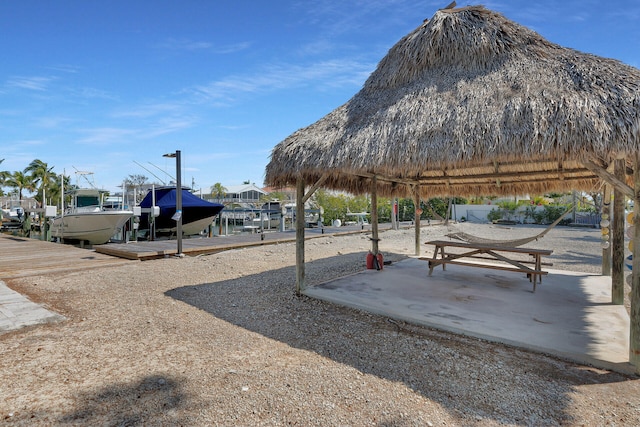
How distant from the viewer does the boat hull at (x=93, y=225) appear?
45.5 feet

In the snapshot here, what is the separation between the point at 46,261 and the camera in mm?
8727

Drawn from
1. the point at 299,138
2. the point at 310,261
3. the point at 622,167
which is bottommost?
the point at 310,261

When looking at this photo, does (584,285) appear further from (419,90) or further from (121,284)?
(121,284)

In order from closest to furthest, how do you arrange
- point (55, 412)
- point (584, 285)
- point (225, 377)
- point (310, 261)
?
1. point (55, 412)
2. point (225, 377)
3. point (584, 285)
4. point (310, 261)

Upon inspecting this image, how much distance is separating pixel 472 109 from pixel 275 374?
11.3ft

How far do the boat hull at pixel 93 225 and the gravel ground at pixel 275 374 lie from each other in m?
10.1

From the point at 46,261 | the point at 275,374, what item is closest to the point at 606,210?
the point at 275,374

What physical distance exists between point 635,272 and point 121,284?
22.7 feet

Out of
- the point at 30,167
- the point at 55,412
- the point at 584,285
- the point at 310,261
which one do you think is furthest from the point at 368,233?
the point at 30,167

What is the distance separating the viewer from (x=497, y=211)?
25.0 metres

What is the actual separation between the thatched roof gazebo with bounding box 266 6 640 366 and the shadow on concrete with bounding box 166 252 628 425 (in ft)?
2.47

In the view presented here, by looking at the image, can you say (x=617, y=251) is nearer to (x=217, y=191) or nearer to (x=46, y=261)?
(x=46, y=261)

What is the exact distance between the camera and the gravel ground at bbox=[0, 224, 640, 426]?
2.31 m

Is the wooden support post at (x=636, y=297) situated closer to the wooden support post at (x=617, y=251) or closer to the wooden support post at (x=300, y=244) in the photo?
the wooden support post at (x=617, y=251)
